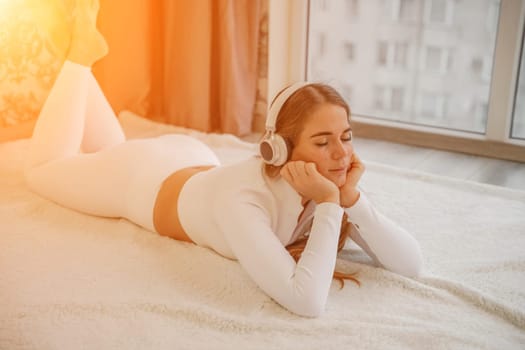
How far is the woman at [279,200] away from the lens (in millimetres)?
1430

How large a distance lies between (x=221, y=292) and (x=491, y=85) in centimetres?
177

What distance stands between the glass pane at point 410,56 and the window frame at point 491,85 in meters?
0.10

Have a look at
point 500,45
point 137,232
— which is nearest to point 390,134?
point 500,45

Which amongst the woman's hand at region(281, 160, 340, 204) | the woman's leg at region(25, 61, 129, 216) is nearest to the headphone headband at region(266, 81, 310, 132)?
the woman's hand at region(281, 160, 340, 204)

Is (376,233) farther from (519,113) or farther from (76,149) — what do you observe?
(519,113)

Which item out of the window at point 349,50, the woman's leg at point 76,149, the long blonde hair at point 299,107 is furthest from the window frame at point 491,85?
the long blonde hair at point 299,107

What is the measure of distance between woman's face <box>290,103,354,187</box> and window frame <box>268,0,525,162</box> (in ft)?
4.98

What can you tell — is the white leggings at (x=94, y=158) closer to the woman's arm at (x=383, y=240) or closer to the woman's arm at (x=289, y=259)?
the woman's arm at (x=289, y=259)

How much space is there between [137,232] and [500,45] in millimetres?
1758

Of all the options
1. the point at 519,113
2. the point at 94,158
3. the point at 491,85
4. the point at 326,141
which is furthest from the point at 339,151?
the point at 519,113

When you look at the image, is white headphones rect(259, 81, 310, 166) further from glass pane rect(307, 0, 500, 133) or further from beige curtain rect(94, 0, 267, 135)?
glass pane rect(307, 0, 500, 133)

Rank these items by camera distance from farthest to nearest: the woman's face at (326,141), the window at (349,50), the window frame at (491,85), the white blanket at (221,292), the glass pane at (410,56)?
1. the window at (349,50)
2. the glass pane at (410,56)
3. the window frame at (491,85)
4. the woman's face at (326,141)
5. the white blanket at (221,292)

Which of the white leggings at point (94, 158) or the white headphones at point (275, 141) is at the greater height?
the white headphones at point (275, 141)

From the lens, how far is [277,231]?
5.12ft
